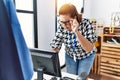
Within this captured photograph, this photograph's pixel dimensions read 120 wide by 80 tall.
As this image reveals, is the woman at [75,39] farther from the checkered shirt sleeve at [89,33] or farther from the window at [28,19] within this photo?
the window at [28,19]

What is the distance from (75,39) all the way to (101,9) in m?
2.01

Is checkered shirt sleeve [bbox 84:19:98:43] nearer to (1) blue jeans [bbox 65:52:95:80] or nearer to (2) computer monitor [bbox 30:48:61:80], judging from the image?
(1) blue jeans [bbox 65:52:95:80]

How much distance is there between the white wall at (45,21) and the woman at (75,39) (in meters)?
0.50

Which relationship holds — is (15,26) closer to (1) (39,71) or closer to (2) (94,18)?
(1) (39,71)

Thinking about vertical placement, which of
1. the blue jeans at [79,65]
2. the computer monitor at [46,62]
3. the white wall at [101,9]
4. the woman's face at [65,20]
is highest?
the white wall at [101,9]

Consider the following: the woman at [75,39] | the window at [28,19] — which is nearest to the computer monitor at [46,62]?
the woman at [75,39]

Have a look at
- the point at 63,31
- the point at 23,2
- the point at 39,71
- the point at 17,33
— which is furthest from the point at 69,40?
the point at 17,33

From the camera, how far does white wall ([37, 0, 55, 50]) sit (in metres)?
2.44

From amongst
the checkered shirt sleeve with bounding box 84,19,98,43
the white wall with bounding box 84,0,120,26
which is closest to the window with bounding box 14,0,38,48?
the checkered shirt sleeve with bounding box 84,19,98,43

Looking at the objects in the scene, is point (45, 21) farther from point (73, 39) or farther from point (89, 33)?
point (89, 33)

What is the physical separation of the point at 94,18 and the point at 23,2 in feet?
6.24

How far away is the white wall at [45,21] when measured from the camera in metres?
2.44

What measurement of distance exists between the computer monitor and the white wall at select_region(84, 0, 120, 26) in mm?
2521

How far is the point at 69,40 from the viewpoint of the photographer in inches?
78.5
